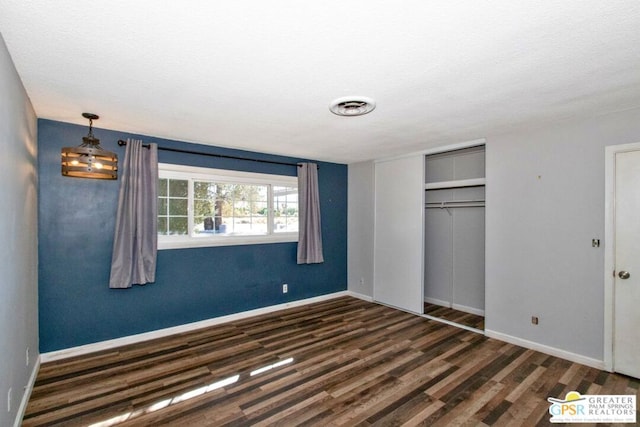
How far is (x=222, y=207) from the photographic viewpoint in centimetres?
423

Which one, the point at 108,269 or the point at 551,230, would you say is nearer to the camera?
the point at 551,230

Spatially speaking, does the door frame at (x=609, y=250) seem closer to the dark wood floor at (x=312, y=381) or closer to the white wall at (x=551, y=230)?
the white wall at (x=551, y=230)

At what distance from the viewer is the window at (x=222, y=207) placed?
3777mm

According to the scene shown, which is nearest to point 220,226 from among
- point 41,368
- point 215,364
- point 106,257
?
point 106,257

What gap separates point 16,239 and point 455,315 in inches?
192

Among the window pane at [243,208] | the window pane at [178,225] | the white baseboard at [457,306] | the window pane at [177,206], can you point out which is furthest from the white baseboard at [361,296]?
the window pane at [177,206]

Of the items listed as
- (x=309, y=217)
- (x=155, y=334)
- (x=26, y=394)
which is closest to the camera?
(x=26, y=394)

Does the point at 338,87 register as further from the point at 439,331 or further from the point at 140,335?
the point at 140,335

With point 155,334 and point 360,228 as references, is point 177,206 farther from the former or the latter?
point 360,228

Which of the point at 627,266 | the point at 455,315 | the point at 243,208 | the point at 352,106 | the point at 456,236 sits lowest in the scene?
the point at 455,315

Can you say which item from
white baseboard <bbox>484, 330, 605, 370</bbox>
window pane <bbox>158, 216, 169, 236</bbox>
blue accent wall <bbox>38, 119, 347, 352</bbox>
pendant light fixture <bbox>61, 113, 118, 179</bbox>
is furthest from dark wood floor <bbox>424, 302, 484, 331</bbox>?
pendant light fixture <bbox>61, 113, 118, 179</bbox>

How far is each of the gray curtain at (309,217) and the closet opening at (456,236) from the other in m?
1.82

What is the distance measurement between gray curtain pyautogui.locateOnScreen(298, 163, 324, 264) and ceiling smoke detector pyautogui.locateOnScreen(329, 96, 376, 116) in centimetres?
219

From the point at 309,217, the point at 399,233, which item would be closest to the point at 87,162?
the point at 309,217
